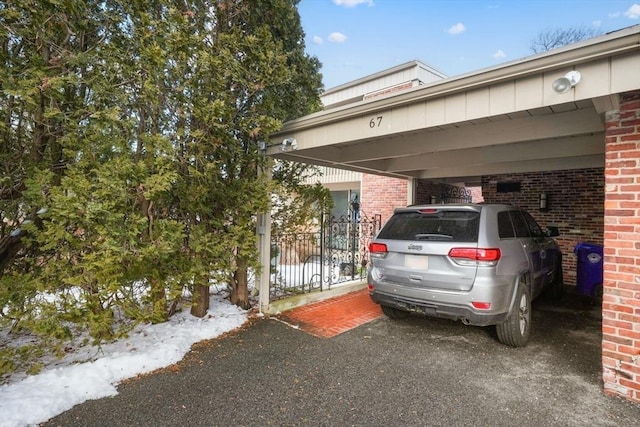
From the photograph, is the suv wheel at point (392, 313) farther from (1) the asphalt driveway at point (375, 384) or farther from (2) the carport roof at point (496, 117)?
(2) the carport roof at point (496, 117)

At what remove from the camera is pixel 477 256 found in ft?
11.6

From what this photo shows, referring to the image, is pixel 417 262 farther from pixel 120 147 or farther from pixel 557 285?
pixel 557 285

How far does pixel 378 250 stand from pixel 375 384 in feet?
5.32

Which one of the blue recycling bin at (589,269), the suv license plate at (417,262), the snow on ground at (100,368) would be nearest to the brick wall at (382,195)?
the blue recycling bin at (589,269)

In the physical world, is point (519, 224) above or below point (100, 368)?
above

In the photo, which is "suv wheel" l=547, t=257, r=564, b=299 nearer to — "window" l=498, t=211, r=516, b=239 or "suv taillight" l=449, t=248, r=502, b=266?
"window" l=498, t=211, r=516, b=239

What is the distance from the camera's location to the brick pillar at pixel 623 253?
9.11 ft

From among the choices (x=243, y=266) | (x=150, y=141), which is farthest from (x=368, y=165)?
(x=150, y=141)

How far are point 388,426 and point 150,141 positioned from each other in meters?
3.33

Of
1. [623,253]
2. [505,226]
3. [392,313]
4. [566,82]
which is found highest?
[566,82]

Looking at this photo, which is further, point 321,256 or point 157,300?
point 321,256

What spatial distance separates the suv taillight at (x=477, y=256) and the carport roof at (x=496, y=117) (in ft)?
4.32

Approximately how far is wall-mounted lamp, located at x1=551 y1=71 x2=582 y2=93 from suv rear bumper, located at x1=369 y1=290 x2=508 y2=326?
7.13 ft

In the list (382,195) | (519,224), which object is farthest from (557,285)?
(382,195)
